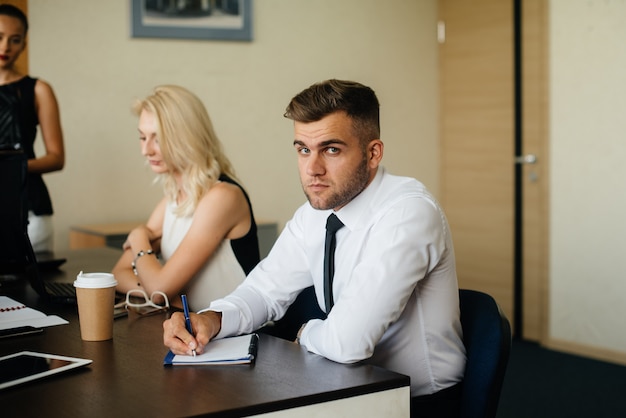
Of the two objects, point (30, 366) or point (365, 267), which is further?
point (365, 267)

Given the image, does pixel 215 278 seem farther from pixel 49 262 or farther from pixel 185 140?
pixel 49 262

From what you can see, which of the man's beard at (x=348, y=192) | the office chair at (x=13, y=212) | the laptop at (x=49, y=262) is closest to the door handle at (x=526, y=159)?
the laptop at (x=49, y=262)

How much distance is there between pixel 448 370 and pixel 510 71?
3428 millimetres

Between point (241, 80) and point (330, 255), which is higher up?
point (241, 80)

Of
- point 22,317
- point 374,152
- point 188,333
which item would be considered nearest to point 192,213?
point 22,317

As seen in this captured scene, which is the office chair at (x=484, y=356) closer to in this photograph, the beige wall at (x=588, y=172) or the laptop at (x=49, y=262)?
the laptop at (x=49, y=262)

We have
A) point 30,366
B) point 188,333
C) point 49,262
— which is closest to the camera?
point 30,366

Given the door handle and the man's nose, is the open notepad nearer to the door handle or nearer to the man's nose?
the man's nose

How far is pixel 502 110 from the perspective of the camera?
487cm

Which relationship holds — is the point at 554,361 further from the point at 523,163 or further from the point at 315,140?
the point at 315,140

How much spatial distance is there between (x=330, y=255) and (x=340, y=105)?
0.35 metres

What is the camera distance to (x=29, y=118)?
322cm

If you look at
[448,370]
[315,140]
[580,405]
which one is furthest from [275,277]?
[580,405]

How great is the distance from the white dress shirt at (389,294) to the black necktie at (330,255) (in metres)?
0.01
